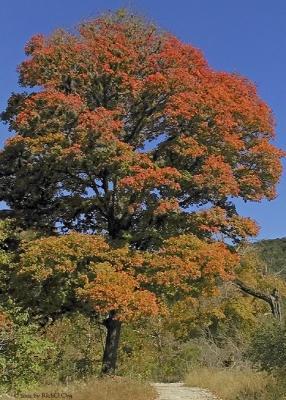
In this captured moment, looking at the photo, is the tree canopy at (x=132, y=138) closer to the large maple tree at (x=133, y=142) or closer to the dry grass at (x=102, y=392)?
the large maple tree at (x=133, y=142)

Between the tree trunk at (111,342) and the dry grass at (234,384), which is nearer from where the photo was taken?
the dry grass at (234,384)

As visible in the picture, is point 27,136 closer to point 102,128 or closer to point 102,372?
point 102,128

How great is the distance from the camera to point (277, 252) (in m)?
89.3

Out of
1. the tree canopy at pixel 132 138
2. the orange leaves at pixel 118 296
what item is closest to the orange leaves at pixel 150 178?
the tree canopy at pixel 132 138

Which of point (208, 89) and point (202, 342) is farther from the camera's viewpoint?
point (202, 342)

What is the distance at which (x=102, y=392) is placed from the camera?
16.0 metres

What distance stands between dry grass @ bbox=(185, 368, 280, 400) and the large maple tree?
3606mm

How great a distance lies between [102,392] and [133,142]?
9003mm

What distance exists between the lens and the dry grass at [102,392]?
51.9 ft

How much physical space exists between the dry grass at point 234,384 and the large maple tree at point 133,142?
142 inches

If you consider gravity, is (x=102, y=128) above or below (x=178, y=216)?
above

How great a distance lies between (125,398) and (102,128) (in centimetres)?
817

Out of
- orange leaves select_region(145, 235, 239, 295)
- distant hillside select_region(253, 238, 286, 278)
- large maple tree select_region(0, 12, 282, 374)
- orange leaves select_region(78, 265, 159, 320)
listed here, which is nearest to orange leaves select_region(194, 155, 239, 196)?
large maple tree select_region(0, 12, 282, 374)

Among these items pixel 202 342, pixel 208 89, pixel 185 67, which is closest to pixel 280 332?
pixel 208 89
